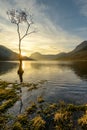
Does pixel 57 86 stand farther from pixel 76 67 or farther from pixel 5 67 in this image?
pixel 5 67

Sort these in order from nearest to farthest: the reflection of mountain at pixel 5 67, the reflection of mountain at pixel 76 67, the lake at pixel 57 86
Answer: the lake at pixel 57 86 < the reflection of mountain at pixel 76 67 < the reflection of mountain at pixel 5 67

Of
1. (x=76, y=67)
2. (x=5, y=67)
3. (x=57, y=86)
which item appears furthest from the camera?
(x=5, y=67)

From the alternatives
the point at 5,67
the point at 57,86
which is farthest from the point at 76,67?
the point at 57,86

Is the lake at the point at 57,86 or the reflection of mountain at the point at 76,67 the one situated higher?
the reflection of mountain at the point at 76,67

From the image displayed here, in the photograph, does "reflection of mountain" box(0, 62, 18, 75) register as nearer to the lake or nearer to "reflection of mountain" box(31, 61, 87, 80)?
the lake

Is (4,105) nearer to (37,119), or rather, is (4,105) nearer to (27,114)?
(27,114)

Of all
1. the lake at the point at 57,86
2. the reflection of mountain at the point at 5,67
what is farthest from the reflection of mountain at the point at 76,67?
the reflection of mountain at the point at 5,67

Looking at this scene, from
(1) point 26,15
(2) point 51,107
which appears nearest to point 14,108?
(2) point 51,107

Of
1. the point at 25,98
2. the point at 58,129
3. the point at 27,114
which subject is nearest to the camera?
the point at 58,129

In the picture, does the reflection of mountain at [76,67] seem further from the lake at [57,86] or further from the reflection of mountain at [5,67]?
the reflection of mountain at [5,67]

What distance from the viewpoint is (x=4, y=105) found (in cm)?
1909

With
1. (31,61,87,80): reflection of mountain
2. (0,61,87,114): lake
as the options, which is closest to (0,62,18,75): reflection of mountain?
(0,61,87,114): lake

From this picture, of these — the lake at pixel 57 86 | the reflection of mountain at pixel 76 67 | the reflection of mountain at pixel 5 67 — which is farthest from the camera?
the reflection of mountain at pixel 5 67

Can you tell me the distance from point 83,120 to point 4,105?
9.08 metres
